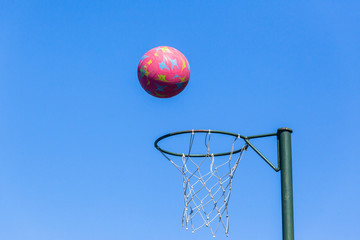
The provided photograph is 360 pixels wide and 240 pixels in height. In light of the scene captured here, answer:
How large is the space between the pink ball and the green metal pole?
1854mm

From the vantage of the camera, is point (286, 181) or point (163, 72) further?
point (163, 72)

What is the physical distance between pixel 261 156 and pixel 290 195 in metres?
0.76

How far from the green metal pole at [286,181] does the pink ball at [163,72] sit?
1854mm

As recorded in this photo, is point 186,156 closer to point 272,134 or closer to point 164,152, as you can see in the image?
point 164,152

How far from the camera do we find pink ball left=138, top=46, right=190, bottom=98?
8773mm

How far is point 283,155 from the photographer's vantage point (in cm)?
827

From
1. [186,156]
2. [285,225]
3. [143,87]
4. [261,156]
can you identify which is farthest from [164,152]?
[285,225]

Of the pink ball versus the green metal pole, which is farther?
the pink ball

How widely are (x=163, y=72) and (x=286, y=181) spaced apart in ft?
8.56

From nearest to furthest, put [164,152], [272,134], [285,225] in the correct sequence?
[285,225] → [272,134] → [164,152]

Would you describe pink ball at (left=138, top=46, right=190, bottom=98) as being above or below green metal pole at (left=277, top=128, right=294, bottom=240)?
above

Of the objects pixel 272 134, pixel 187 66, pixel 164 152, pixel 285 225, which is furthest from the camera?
pixel 164 152

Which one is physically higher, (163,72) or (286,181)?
(163,72)

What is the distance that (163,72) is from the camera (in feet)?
28.8
